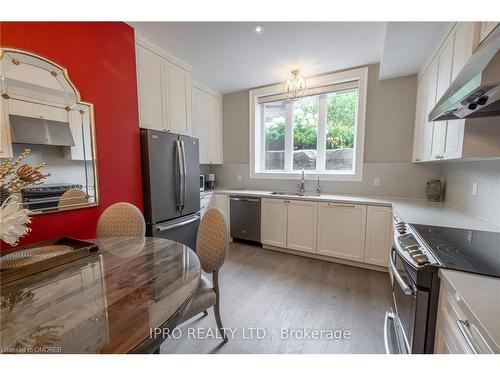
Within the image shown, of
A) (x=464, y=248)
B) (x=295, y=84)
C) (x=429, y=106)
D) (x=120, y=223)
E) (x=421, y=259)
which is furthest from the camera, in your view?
(x=295, y=84)

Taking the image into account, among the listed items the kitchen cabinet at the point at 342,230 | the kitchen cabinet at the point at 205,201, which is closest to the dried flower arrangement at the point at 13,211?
the kitchen cabinet at the point at 205,201

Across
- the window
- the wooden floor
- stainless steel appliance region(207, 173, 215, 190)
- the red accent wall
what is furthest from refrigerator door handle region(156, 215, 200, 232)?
the window

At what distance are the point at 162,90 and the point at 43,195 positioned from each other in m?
1.64

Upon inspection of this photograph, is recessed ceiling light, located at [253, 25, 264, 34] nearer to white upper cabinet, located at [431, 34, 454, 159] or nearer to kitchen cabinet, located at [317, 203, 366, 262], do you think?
white upper cabinet, located at [431, 34, 454, 159]

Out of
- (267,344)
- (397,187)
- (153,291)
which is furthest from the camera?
(397,187)

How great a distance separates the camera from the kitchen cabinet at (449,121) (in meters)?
1.37

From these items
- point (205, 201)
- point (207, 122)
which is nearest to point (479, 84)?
point (205, 201)

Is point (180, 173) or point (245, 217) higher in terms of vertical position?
point (180, 173)

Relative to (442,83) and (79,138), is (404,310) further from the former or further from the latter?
(79,138)

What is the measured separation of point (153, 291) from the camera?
0.91 meters

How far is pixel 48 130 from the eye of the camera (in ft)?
5.52

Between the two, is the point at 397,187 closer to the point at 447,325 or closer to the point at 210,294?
the point at 447,325
